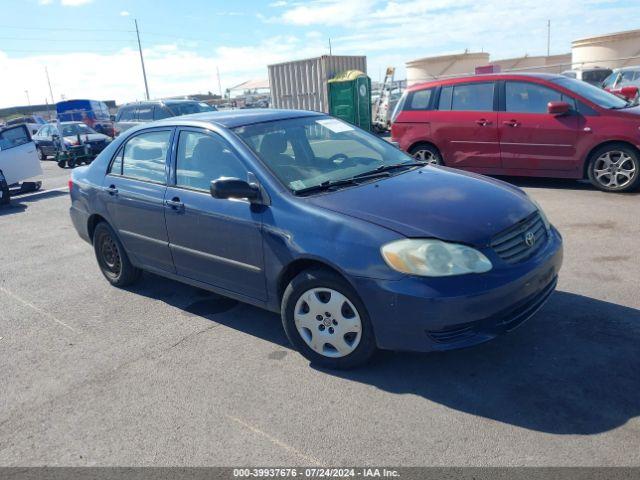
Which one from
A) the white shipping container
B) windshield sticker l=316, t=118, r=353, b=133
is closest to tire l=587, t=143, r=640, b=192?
windshield sticker l=316, t=118, r=353, b=133

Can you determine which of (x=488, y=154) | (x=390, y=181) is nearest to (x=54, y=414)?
(x=390, y=181)

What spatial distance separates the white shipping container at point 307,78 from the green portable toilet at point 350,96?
296 mm

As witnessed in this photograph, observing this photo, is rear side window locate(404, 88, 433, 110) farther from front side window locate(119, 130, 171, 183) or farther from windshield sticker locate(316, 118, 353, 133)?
front side window locate(119, 130, 171, 183)

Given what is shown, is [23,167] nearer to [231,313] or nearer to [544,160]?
[231,313]

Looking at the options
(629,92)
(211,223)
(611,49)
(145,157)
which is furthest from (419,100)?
(611,49)

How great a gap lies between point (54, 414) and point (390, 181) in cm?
263

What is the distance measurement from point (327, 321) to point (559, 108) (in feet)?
18.9

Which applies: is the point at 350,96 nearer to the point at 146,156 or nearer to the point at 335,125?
the point at 335,125

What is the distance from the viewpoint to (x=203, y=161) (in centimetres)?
414

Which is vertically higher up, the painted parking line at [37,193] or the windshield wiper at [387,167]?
the windshield wiper at [387,167]

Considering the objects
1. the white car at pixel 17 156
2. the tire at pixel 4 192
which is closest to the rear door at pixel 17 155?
the white car at pixel 17 156

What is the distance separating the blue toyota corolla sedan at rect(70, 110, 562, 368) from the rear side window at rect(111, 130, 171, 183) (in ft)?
0.06

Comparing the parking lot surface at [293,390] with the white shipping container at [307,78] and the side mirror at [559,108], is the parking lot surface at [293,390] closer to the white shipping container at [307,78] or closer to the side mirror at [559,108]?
the side mirror at [559,108]

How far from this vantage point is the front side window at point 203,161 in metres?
3.92
